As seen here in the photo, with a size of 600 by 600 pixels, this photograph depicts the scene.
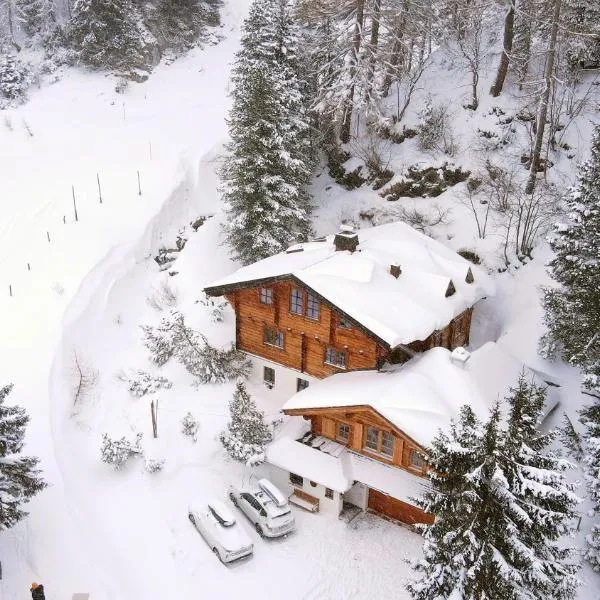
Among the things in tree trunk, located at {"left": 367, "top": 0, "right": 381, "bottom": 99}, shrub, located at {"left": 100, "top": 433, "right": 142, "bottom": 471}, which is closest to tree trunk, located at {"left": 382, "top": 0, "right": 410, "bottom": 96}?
tree trunk, located at {"left": 367, "top": 0, "right": 381, "bottom": 99}

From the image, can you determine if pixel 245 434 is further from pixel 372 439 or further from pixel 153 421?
pixel 372 439

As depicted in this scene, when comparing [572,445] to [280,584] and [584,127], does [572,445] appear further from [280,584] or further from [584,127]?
[584,127]

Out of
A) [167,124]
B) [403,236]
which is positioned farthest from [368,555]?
[167,124]

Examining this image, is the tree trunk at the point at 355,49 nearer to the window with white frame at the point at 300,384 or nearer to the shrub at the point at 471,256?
the shrub at the point at 471,256

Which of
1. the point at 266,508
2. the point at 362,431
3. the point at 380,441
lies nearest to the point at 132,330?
the point at 266,508

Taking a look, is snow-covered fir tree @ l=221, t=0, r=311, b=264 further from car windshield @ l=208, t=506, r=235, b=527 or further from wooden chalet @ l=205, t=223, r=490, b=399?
car windshield @ l=208, t=506, r=235, b=527

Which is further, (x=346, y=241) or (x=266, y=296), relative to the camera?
(x=266, y=296)

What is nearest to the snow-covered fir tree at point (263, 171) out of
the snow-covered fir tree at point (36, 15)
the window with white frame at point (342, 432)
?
the window with white frame at point (342, 432)
